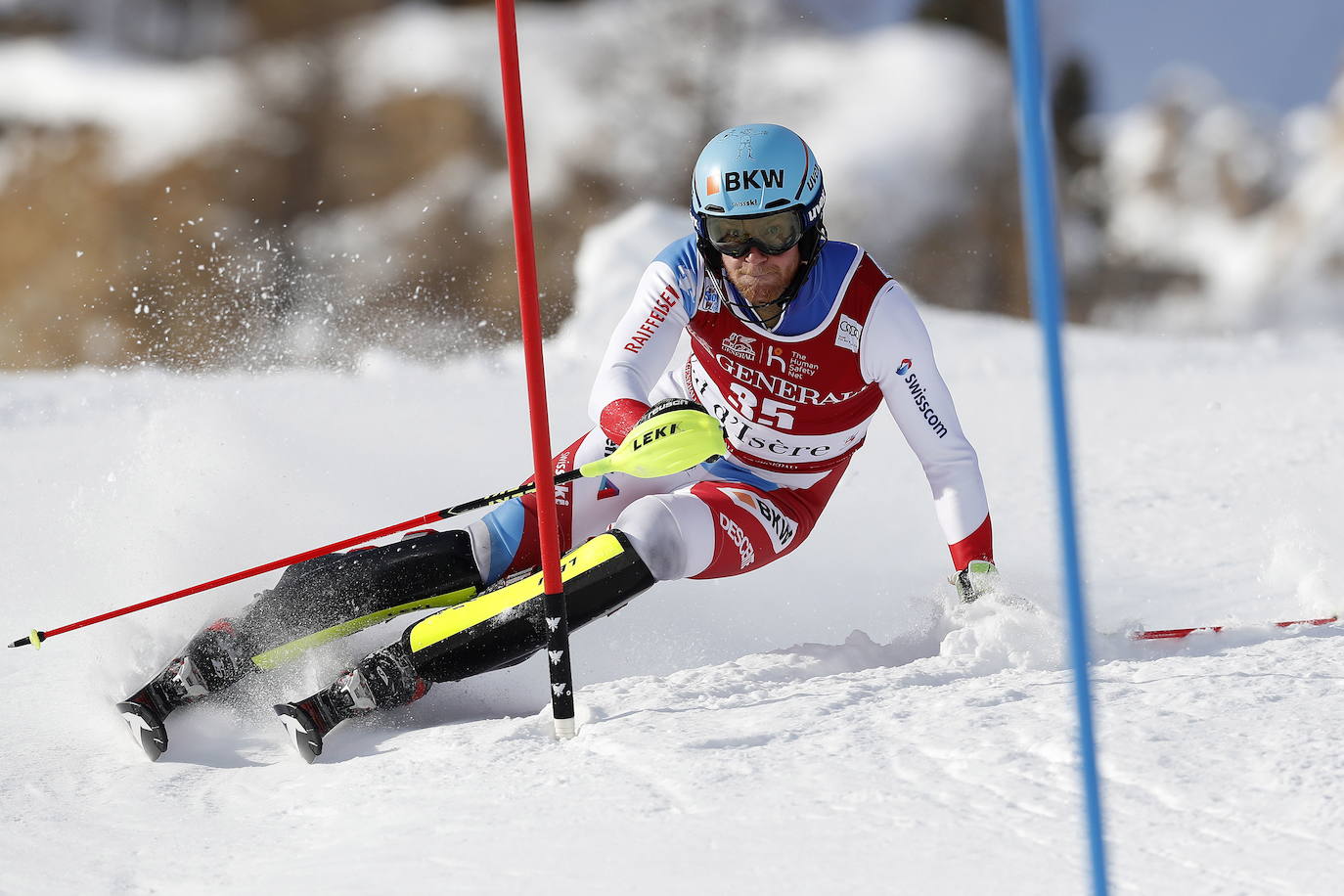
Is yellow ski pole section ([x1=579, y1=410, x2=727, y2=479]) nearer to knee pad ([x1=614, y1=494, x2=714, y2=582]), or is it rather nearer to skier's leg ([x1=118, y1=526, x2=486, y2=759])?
knee pad ([x1=614, y1=494, x2=714, y2=582])

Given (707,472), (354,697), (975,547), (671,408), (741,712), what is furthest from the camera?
(707,472)

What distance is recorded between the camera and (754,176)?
8.93 feet

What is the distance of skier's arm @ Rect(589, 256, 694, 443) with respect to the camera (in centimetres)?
290

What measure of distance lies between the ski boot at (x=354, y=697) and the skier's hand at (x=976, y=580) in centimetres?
123

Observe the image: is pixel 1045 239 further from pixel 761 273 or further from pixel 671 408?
pixel 761 273

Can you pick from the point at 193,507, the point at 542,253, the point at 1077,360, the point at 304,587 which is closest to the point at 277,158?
the point at 542,253

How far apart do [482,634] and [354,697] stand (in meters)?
0.29

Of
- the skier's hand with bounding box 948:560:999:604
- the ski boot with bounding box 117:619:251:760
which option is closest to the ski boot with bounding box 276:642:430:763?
the ski boot with bounding box 117:619:251:760

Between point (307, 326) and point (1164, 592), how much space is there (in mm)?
7972

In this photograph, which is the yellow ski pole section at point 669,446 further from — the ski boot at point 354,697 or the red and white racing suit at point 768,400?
the ski boot at point 354,697

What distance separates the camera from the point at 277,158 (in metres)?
12.2

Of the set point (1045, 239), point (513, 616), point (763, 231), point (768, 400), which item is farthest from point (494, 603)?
point (1045, 239)

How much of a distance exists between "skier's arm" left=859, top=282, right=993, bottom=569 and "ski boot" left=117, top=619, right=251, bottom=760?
Answer: 62.9 inches

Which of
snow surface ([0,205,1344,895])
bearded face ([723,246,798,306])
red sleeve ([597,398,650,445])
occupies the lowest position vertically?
snow surface ([0,205,1344,895])
